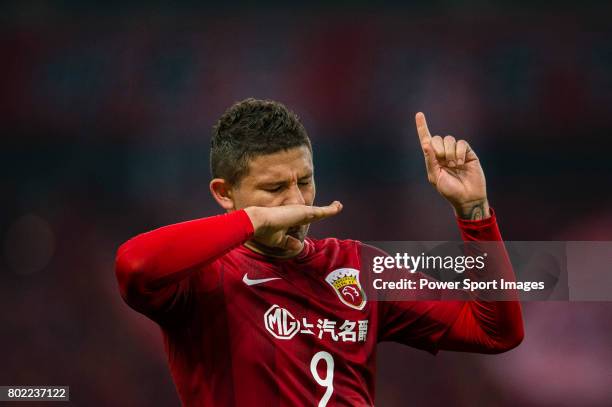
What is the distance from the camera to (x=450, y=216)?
13.5ft

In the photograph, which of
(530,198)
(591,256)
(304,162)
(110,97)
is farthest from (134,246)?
(530,198)

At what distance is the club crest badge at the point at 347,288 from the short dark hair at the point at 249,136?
40 centimetres

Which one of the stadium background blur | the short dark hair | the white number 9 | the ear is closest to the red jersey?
the white number 9

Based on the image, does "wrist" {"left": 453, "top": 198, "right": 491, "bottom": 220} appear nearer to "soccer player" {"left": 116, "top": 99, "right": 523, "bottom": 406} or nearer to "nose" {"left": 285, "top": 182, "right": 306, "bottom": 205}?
"soccer player" {"left": 116, "top": 99, "right": 523, "bottom": 406}

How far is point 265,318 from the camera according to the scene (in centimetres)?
193

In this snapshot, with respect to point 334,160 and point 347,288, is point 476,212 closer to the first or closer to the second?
point 347,288

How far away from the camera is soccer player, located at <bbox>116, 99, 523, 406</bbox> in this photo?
6.01 ft

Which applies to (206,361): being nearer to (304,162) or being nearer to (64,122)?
(304,162)

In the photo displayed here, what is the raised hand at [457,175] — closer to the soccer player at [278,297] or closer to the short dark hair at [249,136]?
the soccer player at [278,297]

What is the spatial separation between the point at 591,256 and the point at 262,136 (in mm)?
1687

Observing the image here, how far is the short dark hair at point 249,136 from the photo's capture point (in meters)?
1.95

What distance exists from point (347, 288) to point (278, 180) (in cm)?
41

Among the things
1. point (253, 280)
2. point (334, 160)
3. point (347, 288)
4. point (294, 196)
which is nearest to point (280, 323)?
point (253, 280)

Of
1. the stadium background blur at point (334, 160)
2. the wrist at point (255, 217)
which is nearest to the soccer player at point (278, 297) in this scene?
the wrist at point (255, 217)
